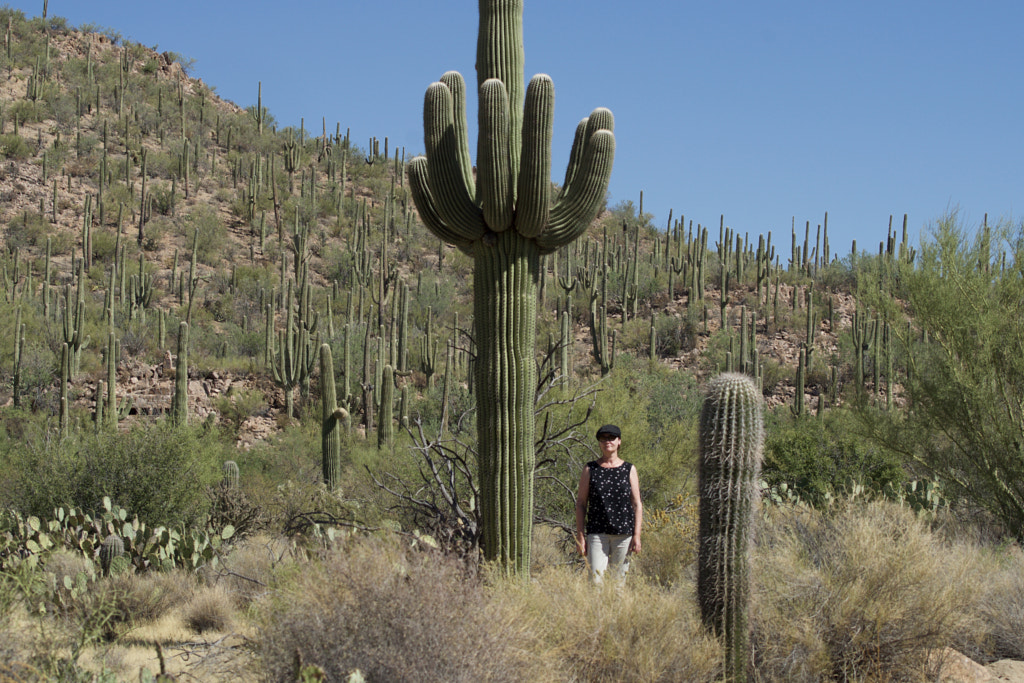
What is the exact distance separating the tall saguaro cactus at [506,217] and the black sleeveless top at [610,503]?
47 centimetres

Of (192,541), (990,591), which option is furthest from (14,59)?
(990,591)

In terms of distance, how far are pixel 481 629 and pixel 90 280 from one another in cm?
2840

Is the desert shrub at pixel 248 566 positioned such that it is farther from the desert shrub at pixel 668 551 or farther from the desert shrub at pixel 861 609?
the desert shrub at pixel 861 609

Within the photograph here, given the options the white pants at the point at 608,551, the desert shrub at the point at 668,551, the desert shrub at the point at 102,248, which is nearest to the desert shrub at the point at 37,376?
the desert shrub at the point at 102,248

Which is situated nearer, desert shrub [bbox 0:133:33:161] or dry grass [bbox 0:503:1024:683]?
dry grass [bbox 0:503:1024:683]

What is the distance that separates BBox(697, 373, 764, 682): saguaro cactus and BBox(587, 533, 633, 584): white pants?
34.7 inches

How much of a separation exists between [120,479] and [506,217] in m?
8.23

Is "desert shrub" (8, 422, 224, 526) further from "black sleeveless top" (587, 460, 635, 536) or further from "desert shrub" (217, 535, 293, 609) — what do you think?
"black sleeveless top" (587, 460, 635, 536)

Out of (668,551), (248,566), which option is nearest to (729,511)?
(668,551)

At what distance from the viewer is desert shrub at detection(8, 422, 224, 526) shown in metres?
12.5

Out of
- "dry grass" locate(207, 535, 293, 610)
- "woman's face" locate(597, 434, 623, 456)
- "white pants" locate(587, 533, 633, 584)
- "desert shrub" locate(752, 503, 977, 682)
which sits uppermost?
"woman's face" locate(597, 434, 623, 456)

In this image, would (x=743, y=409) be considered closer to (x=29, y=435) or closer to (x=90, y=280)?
(x=29, y=435)

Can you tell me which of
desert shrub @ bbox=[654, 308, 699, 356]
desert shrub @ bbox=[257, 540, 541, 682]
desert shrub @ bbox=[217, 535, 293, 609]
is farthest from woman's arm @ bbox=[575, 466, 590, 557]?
desert shrub @ bbox=[654, 308, 699, 356]

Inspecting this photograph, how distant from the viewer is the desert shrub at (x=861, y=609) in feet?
19.8
